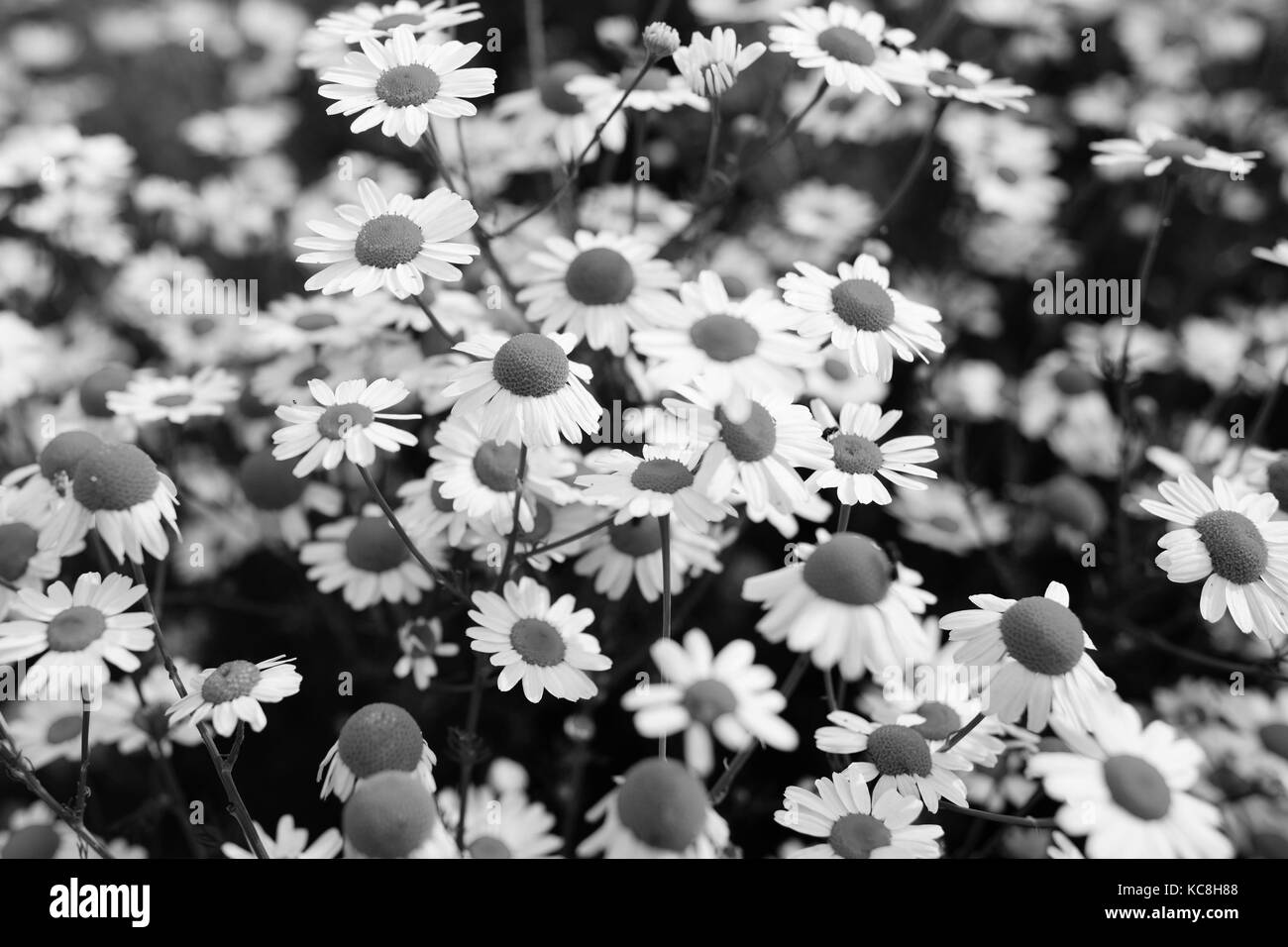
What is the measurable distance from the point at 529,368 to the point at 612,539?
16.3 inches

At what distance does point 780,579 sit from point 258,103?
3.18 metres

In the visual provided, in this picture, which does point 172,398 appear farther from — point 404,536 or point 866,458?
point 866,458

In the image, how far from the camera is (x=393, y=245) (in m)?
1.49

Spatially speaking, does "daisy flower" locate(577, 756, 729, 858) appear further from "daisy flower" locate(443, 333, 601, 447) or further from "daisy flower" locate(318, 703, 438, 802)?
"daisy flower" locate(443, 333, 601, 447)

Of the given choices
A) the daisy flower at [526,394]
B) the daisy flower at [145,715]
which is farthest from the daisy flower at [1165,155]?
the daisy flower at [145,715]

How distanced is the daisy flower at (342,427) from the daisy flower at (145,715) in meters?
0.51

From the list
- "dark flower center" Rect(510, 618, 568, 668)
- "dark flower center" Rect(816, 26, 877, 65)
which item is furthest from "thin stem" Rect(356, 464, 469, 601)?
"dark flower center" Rect(816, 26, 877, 65)

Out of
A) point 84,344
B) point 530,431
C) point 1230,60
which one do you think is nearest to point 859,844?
point 530,431

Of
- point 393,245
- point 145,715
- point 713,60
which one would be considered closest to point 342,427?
point 393,245

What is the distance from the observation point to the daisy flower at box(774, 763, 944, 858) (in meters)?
1.31

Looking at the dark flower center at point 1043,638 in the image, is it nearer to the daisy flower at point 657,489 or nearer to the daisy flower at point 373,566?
the daisy flower at point 657,489

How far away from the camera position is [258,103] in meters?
3.59

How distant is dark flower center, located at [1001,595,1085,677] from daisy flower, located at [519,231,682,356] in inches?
28.1
